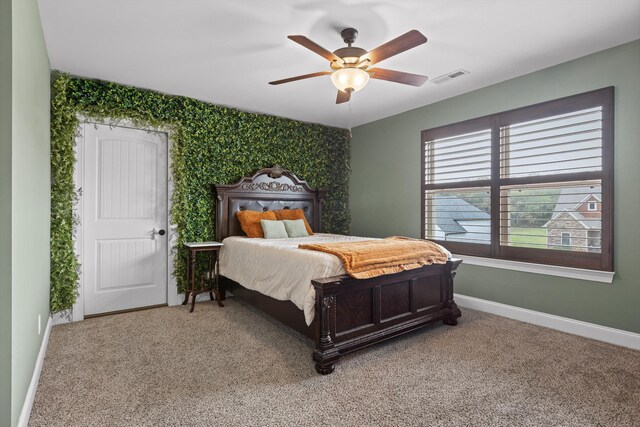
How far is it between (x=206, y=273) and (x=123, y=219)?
119 centimetres

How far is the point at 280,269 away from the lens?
303cm

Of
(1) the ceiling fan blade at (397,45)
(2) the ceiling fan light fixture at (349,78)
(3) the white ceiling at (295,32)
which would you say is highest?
(3) the white ceiling at (295,32)

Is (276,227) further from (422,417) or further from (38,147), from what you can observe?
(422,417)

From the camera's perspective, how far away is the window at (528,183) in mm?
3104

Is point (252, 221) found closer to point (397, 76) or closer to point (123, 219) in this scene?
point (123, 219)

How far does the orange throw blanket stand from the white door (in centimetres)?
223

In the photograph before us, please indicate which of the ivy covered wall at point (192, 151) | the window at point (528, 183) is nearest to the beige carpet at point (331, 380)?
the window at point (528, 183)

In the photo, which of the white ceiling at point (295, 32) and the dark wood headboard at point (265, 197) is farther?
the dark wood headboard at point (265, 197)

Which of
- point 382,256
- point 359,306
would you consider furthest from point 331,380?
point 382,256

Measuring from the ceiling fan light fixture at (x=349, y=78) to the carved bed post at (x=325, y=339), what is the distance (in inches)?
64.3

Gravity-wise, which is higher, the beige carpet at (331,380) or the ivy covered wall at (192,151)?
the ivy covered wall at (192,151)

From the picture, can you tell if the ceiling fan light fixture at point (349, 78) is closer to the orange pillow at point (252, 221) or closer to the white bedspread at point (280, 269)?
the white bedspread at point (280, 269)

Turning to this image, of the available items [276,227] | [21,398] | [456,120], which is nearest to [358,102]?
[456,120]

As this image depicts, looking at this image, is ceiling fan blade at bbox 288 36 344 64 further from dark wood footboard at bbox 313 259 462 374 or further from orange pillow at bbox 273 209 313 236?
orange pillow at bbox 273 209 313 236
